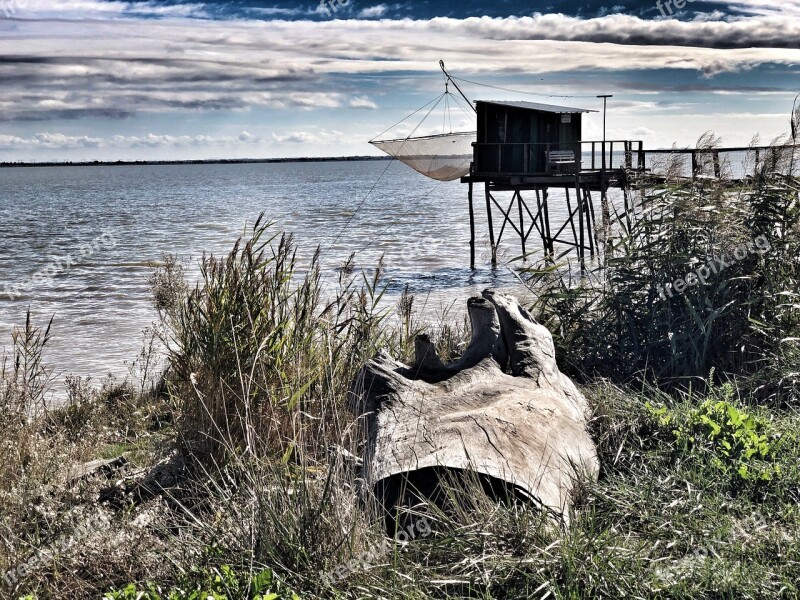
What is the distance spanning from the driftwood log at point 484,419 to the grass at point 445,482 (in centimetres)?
15

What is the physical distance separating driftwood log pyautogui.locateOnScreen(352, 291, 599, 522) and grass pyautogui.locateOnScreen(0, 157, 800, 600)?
6.0 inches

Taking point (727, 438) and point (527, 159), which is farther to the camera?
point (527, 159)

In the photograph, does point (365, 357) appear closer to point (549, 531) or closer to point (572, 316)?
point (572, 316)

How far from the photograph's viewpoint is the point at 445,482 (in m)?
3.74

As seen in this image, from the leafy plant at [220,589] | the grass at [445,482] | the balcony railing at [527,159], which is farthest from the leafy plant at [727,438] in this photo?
the balcony railing at [527,159]

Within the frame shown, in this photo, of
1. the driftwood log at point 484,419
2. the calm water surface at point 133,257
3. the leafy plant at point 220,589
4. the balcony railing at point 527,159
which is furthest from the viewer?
the balcony railing at point 527,159

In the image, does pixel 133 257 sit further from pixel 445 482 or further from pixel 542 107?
pixel 445 482

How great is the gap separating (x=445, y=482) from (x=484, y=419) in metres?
0.71

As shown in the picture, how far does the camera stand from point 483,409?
4555mm

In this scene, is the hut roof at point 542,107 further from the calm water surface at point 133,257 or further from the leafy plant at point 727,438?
the leafy plant at point 727,438

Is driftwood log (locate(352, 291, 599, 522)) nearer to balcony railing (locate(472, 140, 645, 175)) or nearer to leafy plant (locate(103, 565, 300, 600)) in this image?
leafy plant (locate(103, 565, 300, 600))

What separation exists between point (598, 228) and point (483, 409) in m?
3.84

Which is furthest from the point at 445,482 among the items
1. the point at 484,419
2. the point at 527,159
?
the point at 527,159

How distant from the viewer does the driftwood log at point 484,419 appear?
13.0ft
